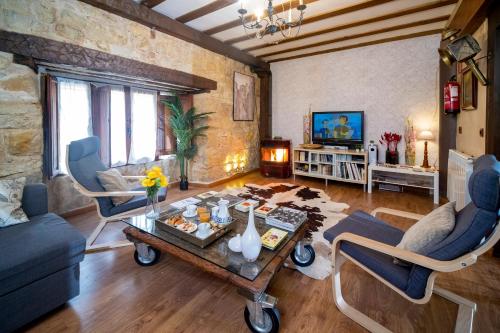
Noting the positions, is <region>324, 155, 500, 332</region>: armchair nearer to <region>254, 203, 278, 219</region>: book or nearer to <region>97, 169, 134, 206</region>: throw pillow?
<region>254, 203, 278, 219</region>: book

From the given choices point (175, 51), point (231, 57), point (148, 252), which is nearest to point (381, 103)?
point (231, 57)

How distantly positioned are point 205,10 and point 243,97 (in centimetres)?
223

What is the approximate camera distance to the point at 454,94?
3268 mm

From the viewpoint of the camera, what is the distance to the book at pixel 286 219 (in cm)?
182

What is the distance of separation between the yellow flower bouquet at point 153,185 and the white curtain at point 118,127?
2001mm

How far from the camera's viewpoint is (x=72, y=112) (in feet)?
10.4

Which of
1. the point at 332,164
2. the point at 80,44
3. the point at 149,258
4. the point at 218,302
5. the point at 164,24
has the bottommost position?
the point at 218,302

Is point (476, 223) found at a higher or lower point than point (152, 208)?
higher

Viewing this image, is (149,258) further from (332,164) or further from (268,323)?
(332,164)

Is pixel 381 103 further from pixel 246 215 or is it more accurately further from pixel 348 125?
pixel 246 215

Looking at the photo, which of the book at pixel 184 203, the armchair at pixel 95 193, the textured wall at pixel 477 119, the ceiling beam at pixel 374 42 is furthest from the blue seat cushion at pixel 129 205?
the ceiling beam at pixel 374 42

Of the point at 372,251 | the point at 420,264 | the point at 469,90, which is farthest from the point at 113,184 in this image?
the point at 469,90

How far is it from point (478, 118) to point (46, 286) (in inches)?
162

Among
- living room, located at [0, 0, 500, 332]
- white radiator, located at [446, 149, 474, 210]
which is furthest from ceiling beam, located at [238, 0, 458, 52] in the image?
white radiator, located at [446, 149, 474, 210]
